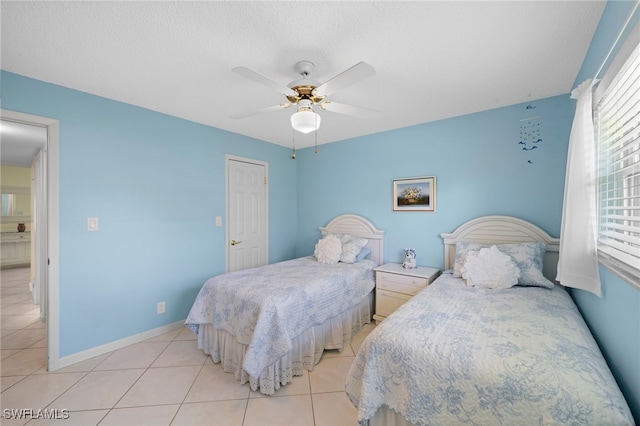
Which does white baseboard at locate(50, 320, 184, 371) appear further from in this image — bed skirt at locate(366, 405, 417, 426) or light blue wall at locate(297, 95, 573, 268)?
bed skirt at locate(366, 405, 417, 426)

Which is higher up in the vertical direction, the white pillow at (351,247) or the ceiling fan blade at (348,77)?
the ceiling fan blade at (348,77)

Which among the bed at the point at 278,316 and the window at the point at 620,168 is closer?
the window at the point at 620,168

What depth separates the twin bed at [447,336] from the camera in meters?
1.09

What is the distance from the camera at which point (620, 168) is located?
1271 millimetres

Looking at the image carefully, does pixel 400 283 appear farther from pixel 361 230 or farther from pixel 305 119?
pixel 305 119

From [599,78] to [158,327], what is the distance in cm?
417

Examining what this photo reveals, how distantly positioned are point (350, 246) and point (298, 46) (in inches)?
92.4

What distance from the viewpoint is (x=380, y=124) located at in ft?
10.8

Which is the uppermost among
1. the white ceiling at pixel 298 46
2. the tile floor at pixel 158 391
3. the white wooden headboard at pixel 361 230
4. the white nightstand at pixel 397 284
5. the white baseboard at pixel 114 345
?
the white ceiling at pixel 298 46

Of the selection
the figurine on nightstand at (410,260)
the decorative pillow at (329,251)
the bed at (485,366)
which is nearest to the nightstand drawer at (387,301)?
the figurine on nightstand at (410,260)

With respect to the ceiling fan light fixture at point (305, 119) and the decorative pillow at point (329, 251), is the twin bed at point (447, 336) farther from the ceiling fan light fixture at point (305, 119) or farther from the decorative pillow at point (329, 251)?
the ceiling fan light fixture at point (305, 119)

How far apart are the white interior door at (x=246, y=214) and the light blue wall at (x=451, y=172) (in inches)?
34.2

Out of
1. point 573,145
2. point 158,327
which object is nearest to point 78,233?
point 158,327

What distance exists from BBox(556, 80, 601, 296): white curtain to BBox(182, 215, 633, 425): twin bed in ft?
1.00
